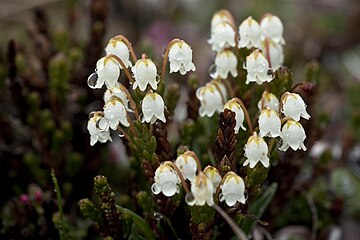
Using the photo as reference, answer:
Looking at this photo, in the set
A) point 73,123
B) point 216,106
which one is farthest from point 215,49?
point 73,123

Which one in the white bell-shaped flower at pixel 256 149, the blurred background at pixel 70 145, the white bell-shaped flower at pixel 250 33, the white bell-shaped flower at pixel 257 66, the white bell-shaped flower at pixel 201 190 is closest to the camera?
the white bell-shaped flower at pixel 201 190

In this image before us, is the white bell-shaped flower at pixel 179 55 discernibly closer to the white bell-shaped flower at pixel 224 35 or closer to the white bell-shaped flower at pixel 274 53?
the white bell-shaped flower at pixel 224 35

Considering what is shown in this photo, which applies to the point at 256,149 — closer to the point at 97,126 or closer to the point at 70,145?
the point at 97,126

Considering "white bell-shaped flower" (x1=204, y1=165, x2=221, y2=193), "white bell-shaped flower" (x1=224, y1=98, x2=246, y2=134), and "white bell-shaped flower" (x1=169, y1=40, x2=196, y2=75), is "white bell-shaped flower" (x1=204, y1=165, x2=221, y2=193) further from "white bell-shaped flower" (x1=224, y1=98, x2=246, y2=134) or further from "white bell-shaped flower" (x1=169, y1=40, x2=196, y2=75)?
"white bell-shaped flower" (x1=169, y1=40, x2=196, y2=75)

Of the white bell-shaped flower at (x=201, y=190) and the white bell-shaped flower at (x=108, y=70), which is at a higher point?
the white bell-shaped flower at (x=108, y=70)

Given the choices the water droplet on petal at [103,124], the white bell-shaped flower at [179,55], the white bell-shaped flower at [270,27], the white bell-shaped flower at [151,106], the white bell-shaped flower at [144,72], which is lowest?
the white bell-shaped flower at [151,106]

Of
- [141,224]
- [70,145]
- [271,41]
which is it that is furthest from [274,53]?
[70,145]

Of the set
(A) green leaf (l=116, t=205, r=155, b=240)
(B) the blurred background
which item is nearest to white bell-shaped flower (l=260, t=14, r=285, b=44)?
(B) the blurred background

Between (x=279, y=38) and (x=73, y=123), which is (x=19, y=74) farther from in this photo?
(x=279, y=38)

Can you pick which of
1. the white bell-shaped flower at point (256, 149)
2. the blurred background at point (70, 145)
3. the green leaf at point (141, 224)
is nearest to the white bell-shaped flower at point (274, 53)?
the blurred background at point (70, 145)
